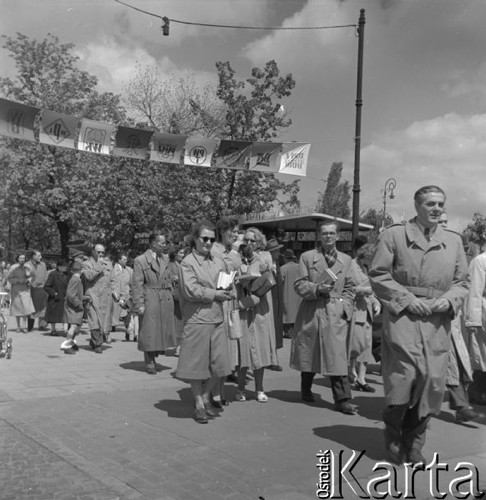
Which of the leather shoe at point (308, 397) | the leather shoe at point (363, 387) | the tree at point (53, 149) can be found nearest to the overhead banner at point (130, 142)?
the leather shoe at point (363, 387)

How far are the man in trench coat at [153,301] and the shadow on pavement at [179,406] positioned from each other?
1689mm

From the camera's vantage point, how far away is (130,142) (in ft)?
42.4

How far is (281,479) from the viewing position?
4270 mm

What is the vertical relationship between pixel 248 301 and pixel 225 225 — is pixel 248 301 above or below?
below

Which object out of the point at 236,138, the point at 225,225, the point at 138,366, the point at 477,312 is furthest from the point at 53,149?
the point at 477,312

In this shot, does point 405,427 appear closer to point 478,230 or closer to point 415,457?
point 415,457

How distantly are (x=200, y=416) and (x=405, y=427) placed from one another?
1.93 metres

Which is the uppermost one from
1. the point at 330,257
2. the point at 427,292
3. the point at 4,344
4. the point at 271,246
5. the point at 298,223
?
the point at 298,223

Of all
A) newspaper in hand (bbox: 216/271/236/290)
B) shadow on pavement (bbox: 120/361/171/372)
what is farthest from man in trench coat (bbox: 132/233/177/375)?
newspaper in hand (bbox: 216/271/236/290)

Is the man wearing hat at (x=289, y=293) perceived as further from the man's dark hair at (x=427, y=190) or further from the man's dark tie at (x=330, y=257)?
the man's dark hair at (x=427, y=190)

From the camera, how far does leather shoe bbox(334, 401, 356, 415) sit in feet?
20.9

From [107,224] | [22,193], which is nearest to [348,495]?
[107,224]

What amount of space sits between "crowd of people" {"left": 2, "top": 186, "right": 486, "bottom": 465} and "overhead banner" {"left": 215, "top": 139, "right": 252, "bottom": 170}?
3.07m

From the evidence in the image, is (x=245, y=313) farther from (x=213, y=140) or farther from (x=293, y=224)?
(x=293, y=224)
